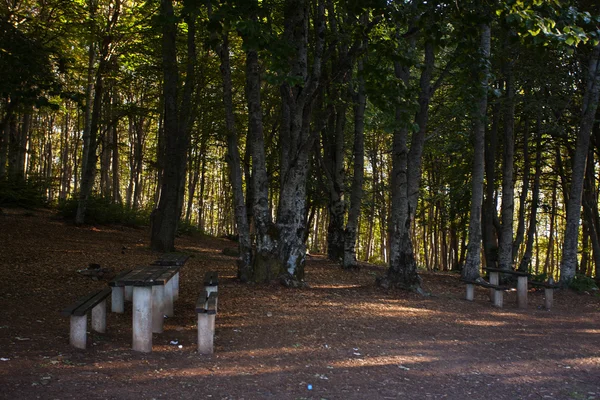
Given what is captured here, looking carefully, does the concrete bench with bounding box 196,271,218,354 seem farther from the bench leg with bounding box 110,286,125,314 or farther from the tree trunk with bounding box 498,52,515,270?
the tree trunk with bounding box 498,52,515,270

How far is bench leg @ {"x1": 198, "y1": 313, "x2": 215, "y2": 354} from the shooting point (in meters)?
5.47

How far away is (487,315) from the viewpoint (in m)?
9.18

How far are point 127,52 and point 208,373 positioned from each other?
13734 mm

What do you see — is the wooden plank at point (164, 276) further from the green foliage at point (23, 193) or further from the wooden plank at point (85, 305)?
the green foliage at point (23, 193)

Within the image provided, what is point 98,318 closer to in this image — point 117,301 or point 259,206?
point 117,301

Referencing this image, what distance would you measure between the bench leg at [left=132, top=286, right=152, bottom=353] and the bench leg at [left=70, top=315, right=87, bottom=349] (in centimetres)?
47

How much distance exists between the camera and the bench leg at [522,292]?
10398 millimetres

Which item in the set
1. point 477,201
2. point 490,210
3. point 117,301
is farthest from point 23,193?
point 490,210

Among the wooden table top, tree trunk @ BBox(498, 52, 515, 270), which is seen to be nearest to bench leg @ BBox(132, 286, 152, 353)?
the wooden table top

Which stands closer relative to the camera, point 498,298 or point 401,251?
point 498,298

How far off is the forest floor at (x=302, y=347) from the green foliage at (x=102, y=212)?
7099 millimetres

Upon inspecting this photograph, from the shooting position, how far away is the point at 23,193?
18125 mm

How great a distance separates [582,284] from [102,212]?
14.7 m

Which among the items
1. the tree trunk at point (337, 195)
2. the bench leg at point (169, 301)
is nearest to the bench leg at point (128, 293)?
the bench leg at point (169, 301)
